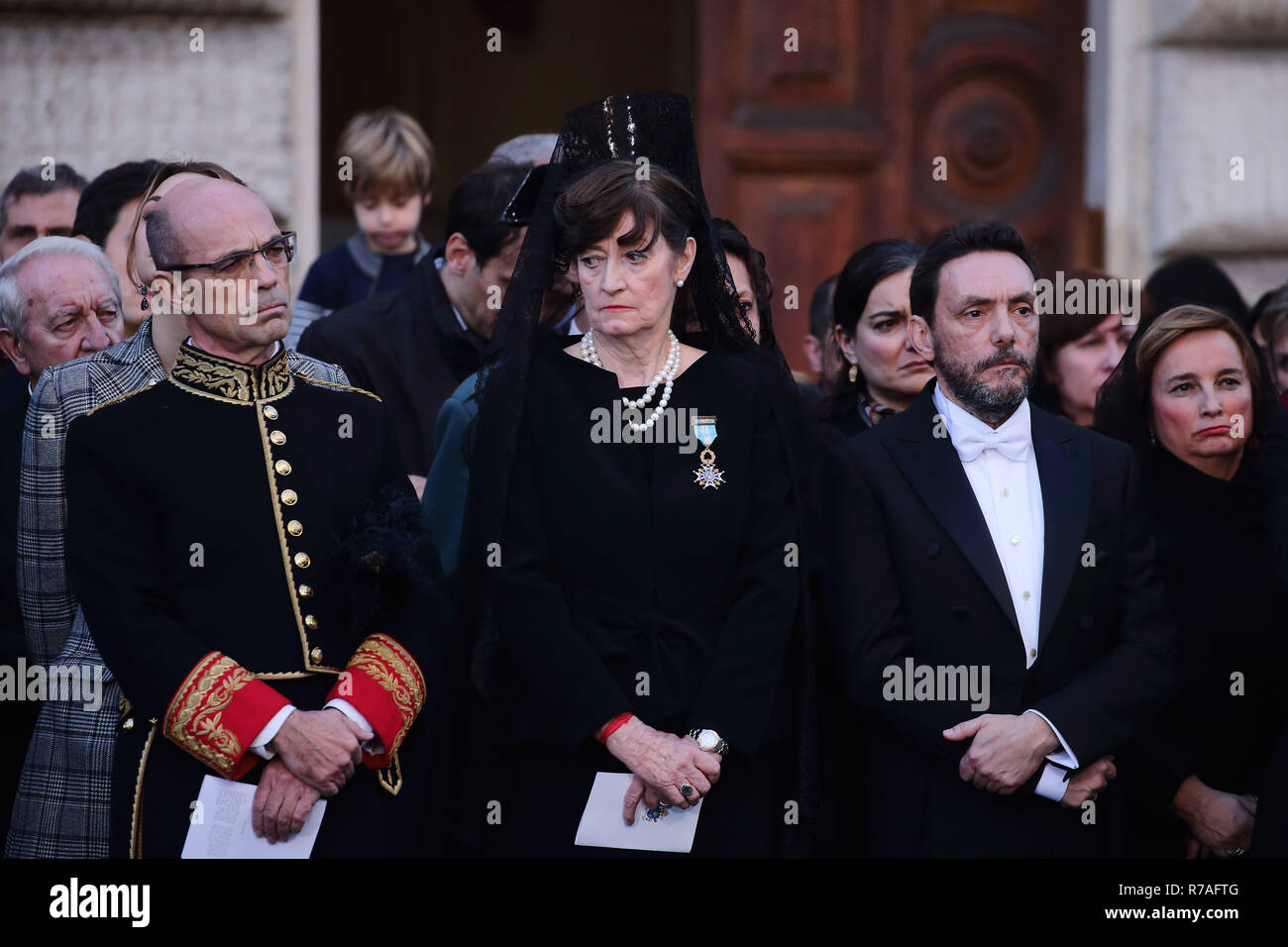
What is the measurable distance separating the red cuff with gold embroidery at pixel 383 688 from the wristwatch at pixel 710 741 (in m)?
0.59

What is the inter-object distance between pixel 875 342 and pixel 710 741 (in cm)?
158

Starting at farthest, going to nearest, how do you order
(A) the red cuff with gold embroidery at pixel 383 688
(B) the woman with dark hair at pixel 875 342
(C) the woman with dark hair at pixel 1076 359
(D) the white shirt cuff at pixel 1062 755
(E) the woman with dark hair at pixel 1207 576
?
(C) the woman with dark hair at pixel 1076 359
(B) the woman with dark hair at pixel 875 342
(E) the woman with dark hair at pixel 1207 576
(D) the white shirt cuff at pixel 1062 755
(A) the red cuff with gold embroidery at pixel 383 688

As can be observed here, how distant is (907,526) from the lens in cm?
377

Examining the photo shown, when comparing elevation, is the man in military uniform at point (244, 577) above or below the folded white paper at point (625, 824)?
above

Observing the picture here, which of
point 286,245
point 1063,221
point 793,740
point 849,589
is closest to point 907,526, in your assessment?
point 849,589

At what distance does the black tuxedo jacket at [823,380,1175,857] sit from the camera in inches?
145

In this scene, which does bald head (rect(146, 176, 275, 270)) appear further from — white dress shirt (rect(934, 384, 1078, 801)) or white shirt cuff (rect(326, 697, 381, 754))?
white dress shirt (rect(934, 384, 1078, 801))

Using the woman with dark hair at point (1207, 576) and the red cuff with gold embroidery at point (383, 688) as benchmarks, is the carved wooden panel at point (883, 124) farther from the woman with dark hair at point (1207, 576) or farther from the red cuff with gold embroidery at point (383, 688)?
the red cuff with gold embroidery at point (383, 688)

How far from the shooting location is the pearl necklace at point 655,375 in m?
3.66

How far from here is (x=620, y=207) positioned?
364cm
